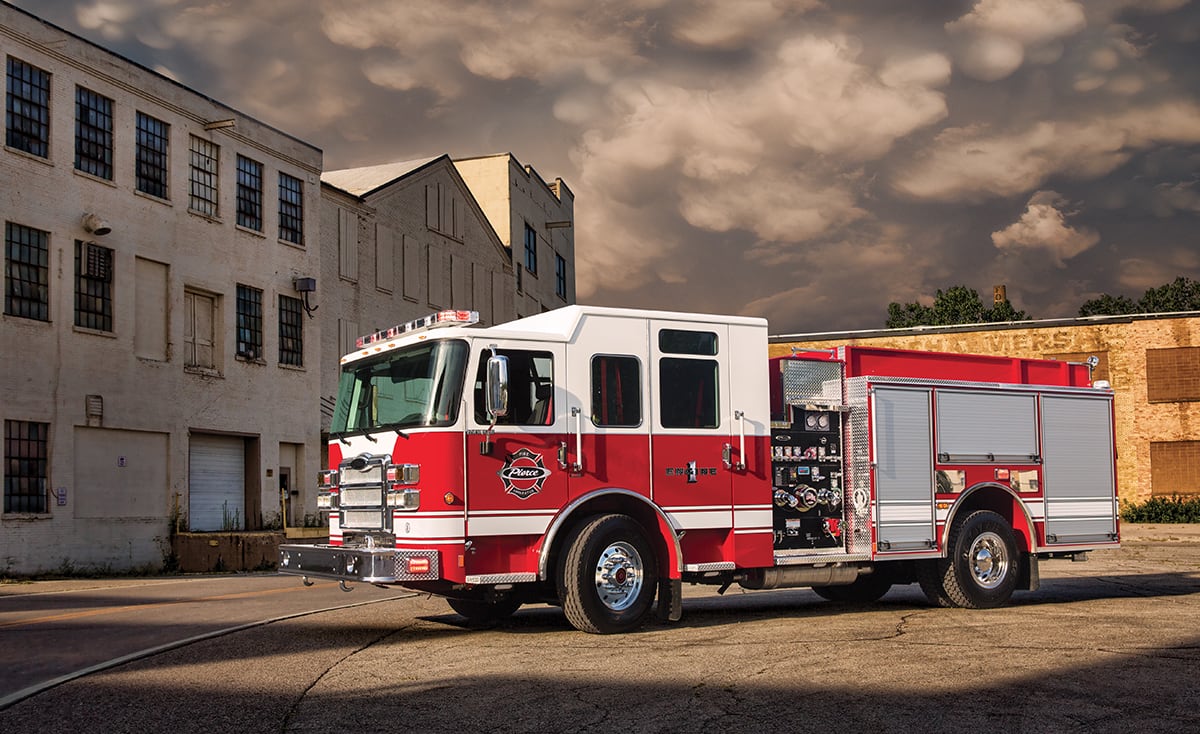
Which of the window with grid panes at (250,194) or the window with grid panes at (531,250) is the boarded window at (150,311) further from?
the window with grid panes at (531,250)

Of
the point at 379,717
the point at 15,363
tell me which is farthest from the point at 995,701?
the point at 15,363

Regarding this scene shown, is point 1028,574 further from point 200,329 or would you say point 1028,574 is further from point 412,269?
point 412,269

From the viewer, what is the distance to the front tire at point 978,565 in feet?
43.2

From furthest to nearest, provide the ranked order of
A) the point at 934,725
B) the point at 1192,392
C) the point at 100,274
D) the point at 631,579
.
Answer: the point at 1192,392
the point at 100,274
the point at 631,579
the point at 934,725

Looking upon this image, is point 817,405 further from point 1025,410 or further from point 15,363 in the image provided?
point 15,363

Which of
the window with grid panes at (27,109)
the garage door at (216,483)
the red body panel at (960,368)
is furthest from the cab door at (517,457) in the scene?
the garage door at (216,483)

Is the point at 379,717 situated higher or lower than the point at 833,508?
lower

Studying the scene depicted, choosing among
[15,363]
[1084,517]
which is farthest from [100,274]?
[1084,517]

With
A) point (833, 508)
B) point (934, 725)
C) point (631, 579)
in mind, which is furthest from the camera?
point (833, 508)

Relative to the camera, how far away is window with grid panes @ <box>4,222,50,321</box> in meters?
23.6

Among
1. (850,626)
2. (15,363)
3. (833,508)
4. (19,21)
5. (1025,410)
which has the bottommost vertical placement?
(850,626)

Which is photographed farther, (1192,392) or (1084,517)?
(1192,392)

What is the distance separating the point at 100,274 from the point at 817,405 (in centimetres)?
1833

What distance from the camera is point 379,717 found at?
734cm
